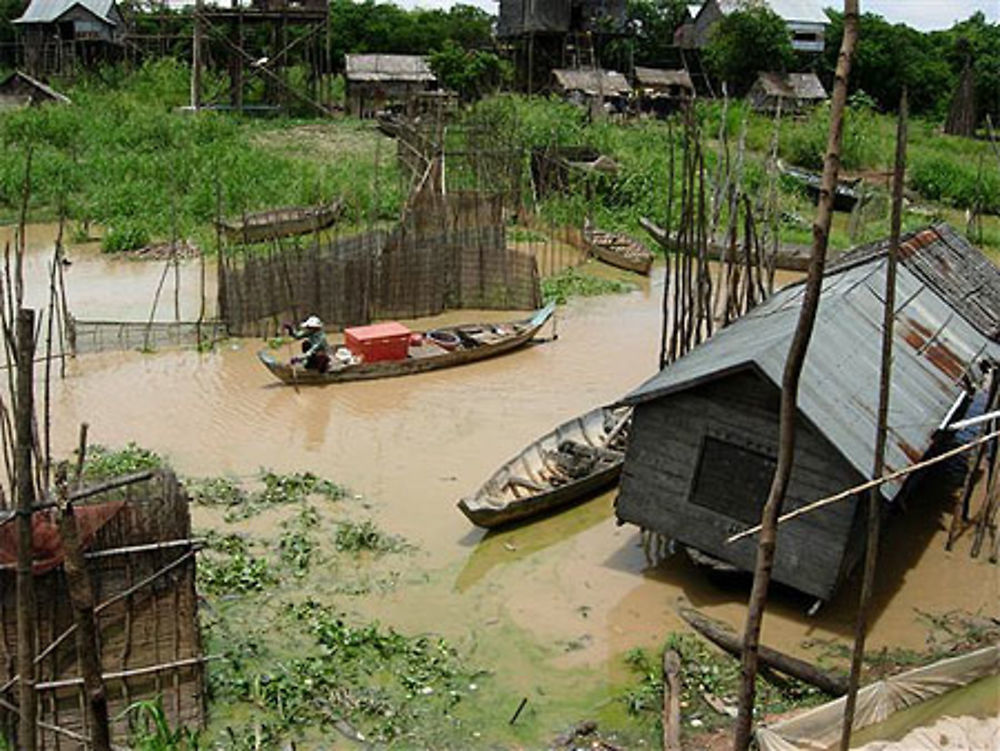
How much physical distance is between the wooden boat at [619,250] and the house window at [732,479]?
36.8 feet

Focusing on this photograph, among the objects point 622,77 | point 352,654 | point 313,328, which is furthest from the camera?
point 622,77

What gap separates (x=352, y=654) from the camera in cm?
693

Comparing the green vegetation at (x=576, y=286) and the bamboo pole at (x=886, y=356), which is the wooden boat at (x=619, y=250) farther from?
the bamboo pole at (x=886, y=356)

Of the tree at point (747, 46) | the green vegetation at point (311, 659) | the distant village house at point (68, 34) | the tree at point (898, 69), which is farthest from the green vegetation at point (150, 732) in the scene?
the tree at point (898, 69)

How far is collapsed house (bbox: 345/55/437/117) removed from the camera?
3659cm

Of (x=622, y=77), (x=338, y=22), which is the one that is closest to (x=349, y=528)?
(x=622, y=77)

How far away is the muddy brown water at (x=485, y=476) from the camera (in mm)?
7500

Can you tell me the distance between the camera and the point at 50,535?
5234 mm

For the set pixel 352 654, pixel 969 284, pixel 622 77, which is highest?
pixel 622 77

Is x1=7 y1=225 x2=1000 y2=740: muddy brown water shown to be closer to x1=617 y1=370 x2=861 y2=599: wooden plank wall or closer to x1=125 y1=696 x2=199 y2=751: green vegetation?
x1=617 y1=370 x2=861 y2=599: wooden plank wall

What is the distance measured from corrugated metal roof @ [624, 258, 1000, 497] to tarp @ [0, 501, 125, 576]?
3.92 m

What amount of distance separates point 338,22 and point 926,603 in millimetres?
41582

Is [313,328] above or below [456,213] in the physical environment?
below

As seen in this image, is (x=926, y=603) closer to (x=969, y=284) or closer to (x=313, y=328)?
(x=969, y=284)
